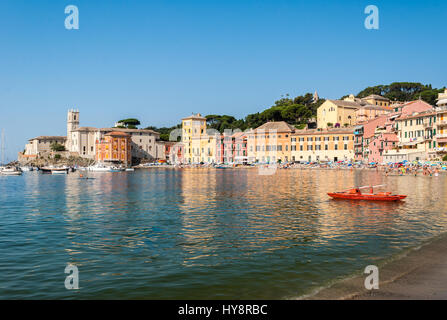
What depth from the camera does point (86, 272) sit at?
1280 centimetres

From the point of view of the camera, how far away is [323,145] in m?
110

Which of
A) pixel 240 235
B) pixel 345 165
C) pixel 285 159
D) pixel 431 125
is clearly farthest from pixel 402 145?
pixel 240 235

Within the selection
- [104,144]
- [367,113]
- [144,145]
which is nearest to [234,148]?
[144,145]

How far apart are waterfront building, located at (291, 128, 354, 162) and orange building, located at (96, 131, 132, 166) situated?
63.3 meters

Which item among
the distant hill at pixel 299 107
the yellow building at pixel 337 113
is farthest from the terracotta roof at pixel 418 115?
the distant hill at pixel 299 107

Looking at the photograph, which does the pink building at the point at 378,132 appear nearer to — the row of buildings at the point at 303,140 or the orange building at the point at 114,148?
the row of buildings at the point at 303,140

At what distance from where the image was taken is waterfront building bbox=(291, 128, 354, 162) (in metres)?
106

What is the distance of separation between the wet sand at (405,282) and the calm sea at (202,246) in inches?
29.2

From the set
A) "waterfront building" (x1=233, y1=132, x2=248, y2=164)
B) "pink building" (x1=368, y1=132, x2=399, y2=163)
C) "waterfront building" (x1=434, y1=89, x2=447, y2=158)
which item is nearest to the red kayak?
"waterfront building" (x1=434, y1=89, x2=447, y2=158)

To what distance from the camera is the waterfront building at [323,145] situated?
106 metres

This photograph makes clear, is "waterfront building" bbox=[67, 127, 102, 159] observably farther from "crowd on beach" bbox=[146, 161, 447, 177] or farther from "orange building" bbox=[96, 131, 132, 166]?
"crowd on beach" bbox=[146, 161, 447, 177]

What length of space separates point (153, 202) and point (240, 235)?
1618cm

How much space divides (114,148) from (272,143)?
193 feet
